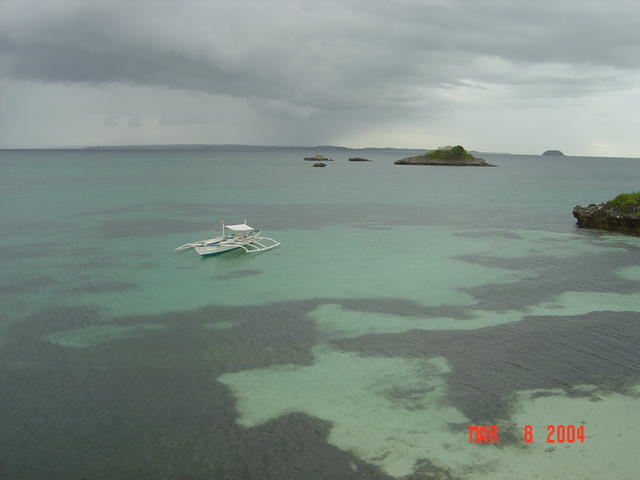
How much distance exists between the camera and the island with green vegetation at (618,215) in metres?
41.3

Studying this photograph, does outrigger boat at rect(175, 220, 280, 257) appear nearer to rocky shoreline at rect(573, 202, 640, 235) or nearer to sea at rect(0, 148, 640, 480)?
sea at rect(0, 148, 640, 480)

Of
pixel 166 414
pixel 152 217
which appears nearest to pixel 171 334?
pixel 166 414

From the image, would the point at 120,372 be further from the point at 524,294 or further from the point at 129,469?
the point at 524,294

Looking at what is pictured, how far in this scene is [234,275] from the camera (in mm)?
28266

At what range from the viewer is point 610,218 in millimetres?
43094

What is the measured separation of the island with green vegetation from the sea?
6.22 meters

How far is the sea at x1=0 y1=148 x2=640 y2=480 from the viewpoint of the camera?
466 inches

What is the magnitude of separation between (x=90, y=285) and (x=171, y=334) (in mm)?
9222

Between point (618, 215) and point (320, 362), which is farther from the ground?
point (618, 215)

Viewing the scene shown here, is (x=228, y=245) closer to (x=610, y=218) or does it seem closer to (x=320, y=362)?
(x=320, y=362)
